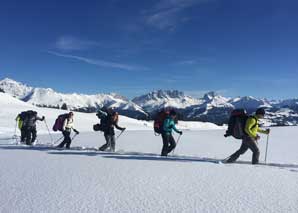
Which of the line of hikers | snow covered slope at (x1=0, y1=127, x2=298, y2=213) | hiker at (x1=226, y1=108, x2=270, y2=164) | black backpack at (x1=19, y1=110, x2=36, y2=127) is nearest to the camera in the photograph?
snow covered slope at (x1=0, y1=127, x2=298, y2=213)

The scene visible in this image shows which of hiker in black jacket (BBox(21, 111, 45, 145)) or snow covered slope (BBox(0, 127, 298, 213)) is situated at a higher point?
hiker in black jacket (BBox(21, 111, 45, 145))

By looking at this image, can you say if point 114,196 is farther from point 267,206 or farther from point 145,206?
point 267,206

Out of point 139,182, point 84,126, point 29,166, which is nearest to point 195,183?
point 139,182

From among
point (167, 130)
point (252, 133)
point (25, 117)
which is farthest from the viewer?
point (25, 117)

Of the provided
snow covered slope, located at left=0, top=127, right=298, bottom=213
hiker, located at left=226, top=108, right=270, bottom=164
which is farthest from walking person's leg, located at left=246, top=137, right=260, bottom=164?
snow covered slope, located at left=0, top=127, right=298, bottom=213

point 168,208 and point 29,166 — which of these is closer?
point 168,208

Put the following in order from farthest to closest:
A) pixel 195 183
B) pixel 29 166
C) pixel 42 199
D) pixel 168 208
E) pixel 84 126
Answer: pixel 84 126, pixel 29 166, pixel 195 183, pixel 42 199, pixel 168 208

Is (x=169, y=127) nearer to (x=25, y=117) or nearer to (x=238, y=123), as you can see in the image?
(x=238, y=123)

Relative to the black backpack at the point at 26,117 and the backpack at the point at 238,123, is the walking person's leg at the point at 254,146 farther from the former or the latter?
the black backpack at the point at 26,117

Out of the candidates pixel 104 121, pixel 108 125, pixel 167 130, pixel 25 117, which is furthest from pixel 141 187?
pixel 25 117

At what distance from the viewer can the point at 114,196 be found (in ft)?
23.3

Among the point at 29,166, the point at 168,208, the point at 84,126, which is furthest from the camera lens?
the point at 84,126

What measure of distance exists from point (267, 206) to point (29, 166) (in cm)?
701

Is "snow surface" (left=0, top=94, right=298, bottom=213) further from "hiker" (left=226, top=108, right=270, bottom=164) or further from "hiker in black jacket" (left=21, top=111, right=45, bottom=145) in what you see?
"hiker in black jacket" (left=21, top=111, right=45, bottom=145)
